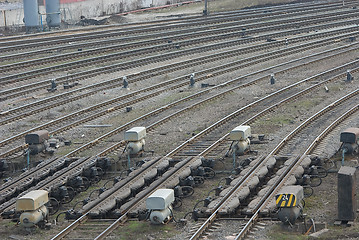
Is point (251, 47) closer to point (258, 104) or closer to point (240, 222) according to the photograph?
point (258, 104)

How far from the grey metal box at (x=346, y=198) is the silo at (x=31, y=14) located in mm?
41777

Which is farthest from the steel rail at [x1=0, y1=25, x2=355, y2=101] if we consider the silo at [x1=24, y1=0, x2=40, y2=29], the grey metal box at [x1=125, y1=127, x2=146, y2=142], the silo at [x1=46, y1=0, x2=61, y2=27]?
the silo at [x1=46, y1=0, x2=61, y2=27]

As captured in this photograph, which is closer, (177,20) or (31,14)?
(31,14)

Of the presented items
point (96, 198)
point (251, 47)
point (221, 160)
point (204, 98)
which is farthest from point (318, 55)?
point (96, 198)

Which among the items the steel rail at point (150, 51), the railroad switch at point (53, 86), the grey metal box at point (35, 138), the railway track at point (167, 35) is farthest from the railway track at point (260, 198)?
the railway track at point (167, 35)

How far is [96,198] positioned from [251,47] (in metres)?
27.7

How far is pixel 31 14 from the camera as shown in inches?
2098

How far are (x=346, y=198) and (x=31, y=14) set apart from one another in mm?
42193

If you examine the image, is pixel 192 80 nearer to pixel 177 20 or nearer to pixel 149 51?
pixel 149 51

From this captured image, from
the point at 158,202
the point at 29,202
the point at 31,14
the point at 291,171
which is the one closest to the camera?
the point at 158,202

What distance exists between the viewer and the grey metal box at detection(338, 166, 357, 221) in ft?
47.7

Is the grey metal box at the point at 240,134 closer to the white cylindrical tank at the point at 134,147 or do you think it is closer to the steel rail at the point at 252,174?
the steel rail at the point at 252,174

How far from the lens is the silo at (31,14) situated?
174ft

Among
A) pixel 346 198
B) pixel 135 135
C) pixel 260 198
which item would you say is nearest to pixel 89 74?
pixel 135 135
